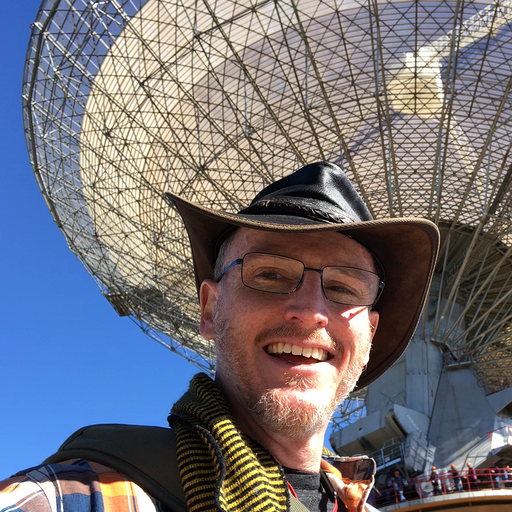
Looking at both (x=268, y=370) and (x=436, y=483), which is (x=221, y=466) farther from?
(x=436, y=483)

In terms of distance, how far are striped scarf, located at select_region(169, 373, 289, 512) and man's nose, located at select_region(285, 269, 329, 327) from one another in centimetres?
42

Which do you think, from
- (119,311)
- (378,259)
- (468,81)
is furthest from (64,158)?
(378,259)

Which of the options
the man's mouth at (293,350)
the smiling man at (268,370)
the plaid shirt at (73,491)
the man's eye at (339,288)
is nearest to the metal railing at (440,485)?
the smiling man at (268,370)

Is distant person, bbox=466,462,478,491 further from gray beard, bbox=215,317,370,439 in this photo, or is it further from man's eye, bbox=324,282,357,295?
gray beard, bbox=215,317,370,439

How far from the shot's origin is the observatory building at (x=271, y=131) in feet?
59.8

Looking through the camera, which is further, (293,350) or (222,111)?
(222,111)

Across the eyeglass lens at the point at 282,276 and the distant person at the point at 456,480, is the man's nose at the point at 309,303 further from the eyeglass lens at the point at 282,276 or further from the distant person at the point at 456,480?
the distant person at the point at 456,480

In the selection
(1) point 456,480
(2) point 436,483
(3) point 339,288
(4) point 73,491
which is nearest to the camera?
(4) point 73,491

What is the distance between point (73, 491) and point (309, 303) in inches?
39.5

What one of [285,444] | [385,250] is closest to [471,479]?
[385,250]

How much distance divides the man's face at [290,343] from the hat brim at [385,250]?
0.41ft

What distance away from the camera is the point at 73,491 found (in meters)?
1.43

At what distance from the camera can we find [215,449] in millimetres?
1619

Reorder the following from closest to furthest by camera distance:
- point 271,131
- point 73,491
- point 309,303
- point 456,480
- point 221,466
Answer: point 73,491 → point 221,466 → point 309,303 → point 456,480 → point 271,131
